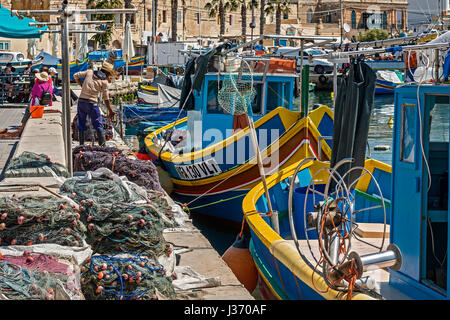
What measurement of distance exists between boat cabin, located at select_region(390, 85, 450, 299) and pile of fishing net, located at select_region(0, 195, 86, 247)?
8.81 feet

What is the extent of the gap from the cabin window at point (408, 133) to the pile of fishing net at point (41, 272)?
269 cm

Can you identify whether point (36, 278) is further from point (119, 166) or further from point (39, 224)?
point (119, 166)

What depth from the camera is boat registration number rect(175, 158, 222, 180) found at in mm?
11875

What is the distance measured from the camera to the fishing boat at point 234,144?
34.8ft

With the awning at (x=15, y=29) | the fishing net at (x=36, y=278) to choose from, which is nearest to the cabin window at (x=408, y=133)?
the fishing net at (x=36, y=278)

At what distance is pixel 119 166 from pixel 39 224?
11.4 feet

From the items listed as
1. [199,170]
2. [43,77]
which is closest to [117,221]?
[199,170]

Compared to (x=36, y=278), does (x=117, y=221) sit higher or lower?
higher

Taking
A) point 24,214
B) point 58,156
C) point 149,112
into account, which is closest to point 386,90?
point 149,112

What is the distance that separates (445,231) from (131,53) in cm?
2671

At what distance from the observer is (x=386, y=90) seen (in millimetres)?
44062

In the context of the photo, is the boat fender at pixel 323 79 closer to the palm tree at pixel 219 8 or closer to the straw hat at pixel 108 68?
the palm tree at pixel 219 8

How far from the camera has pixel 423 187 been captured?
5.26m
